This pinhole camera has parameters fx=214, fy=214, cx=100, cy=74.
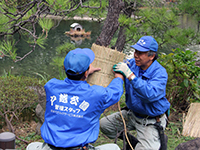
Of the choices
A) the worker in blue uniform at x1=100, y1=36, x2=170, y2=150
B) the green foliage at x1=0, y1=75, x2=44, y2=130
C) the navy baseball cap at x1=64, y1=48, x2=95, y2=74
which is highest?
the navy baseball cap at x1=64, y1=48, x2=95, y2=74

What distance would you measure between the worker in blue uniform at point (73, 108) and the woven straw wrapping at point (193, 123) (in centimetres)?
328

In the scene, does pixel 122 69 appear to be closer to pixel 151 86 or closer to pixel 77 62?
pixel 151 86

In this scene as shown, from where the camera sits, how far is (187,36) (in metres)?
6.20

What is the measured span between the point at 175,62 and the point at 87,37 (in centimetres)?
1825

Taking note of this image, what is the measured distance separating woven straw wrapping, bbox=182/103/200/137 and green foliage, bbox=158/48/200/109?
1.37ft

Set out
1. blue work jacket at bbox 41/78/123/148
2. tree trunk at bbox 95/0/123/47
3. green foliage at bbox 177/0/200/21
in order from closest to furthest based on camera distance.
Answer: blue work jacket at bbox 41/78/123/148, tree trunk at bbox 95/0/123/47, green foliage at bbox 177/0/200/21

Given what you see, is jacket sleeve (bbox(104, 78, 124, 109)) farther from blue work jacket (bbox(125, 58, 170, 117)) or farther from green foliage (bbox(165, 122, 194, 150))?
green foliage (bbox(165, 122, 194, 150))

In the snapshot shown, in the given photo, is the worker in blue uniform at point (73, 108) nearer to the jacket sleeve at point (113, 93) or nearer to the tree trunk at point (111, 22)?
the jacket sleeve at point (113, 93)

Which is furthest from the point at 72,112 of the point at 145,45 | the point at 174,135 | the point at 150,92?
the point at 174,135

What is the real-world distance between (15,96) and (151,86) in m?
A: 3.01

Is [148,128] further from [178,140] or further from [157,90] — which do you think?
[178,140]

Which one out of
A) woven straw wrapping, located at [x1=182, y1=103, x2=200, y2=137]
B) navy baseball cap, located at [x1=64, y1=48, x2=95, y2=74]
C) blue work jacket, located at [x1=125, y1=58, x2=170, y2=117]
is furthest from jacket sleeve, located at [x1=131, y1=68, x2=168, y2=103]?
woven straw wrapping, located at [x1=182, y1=103, x2=200, y2=137]

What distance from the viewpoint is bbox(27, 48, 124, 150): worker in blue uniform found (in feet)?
7.09

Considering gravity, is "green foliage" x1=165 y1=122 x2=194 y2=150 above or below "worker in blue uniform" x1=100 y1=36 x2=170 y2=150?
below
